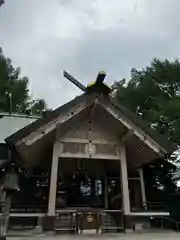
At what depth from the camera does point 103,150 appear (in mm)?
10812

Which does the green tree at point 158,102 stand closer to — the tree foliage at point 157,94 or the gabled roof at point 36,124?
the tree foliage at point 157,94

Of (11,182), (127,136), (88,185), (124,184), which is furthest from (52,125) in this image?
(88,185)

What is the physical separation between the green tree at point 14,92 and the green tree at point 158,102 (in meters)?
10.4

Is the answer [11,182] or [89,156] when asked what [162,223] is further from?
[11,182]

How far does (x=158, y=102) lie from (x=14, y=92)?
1411 cm

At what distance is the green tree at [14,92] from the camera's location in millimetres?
25908

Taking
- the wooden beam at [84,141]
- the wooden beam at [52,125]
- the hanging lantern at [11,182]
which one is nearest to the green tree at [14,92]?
the wooden beam at [84,141]

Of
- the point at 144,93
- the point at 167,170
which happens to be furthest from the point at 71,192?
the point at 144,93

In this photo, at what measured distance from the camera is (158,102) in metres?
20.3

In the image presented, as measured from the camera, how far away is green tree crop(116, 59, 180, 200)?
16859 millimetres

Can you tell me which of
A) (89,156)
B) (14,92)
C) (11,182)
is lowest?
(11,182)

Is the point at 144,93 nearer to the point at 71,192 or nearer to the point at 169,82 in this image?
the point at 169,82

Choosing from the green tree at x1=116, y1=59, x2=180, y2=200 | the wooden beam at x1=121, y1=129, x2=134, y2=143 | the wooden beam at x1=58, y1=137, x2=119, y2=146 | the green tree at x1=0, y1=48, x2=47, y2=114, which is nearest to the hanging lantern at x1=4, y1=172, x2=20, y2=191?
the wooden beam at x1=58, y1=137, x2=119, y2=146

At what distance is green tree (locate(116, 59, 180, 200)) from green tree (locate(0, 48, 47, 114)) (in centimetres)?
1036
